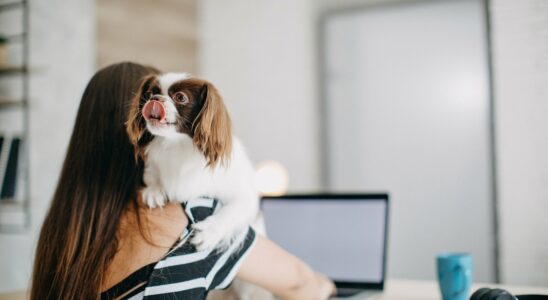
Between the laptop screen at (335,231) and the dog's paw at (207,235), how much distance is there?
0.59 m

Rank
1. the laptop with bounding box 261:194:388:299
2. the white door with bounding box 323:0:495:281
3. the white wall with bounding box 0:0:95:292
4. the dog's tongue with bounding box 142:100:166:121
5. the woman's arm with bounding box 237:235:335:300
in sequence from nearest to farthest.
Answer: the dog's tongue with bounding box 142:100:166:121 → the woman's arm with bounding box 237:235:335:300 → the laptop with bounding box 261:194:388:299 → the white wall with bounding box 0:0:95:292 → the white door with bounding box 323:0:495:281

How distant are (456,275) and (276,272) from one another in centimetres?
40

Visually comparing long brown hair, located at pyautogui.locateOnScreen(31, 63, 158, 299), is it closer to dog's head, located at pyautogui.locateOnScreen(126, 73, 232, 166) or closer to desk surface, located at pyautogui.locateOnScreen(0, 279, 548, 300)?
dog's head, located at pyautogui.locateOnScreen(126, 73, 232, 166)

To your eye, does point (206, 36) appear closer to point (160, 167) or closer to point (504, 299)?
point (160, 167)

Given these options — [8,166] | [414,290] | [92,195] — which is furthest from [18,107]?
[414,290]

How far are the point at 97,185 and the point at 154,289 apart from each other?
252 millimetres

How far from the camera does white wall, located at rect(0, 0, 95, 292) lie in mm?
Answer: 1919

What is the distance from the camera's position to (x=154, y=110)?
936 millimetres

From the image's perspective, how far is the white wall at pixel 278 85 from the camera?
10.6ft

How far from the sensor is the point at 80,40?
2.17 m

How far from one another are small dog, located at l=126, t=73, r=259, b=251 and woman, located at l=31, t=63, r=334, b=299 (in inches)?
1.2

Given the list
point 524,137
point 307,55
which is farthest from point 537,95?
point 307,55

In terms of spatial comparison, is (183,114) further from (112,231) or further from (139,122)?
(112,231)

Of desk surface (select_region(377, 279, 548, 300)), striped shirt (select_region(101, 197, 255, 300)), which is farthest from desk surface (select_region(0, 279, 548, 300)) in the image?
striped shirt (select_region(101, 197, 255, 300))
